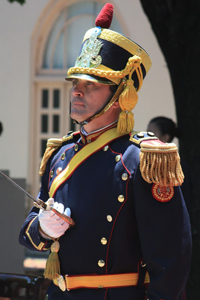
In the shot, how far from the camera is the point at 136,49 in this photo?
2.58m

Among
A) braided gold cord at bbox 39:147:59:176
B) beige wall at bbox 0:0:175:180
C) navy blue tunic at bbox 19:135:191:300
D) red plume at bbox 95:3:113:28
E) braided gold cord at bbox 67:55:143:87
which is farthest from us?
beige wall at bbox 0:0:175:180

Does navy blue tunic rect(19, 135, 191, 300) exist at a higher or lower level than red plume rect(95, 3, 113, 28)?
lower

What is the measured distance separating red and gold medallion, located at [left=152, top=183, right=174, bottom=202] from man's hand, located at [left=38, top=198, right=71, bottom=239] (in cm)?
38

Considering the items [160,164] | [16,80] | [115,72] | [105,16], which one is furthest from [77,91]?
[16,80]

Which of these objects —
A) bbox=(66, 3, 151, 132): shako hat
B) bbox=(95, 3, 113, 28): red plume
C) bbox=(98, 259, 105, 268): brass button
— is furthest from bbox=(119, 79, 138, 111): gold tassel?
bbox=(98, 259, 105, 268): brass button

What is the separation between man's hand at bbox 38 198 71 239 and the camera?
95.0 inches

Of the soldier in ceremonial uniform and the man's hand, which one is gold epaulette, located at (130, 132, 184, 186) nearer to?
the soldier in ceremonial uniform

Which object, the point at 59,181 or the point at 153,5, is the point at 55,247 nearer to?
the point at 59,181

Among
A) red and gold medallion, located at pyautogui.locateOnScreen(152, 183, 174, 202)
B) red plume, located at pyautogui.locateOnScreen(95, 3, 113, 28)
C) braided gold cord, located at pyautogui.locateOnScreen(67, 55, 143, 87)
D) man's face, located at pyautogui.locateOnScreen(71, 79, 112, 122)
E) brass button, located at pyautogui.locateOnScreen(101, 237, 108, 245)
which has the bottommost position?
brass button, located at pyautogui.locateOnScreen(101, 237, 108, 245)

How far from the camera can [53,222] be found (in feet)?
7.96

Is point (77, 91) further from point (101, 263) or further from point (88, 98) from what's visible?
point (101, 263)

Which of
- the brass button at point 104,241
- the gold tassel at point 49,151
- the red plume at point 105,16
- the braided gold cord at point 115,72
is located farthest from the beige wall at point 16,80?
the brass button at point 104,241

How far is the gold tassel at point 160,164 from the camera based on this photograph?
2334mm

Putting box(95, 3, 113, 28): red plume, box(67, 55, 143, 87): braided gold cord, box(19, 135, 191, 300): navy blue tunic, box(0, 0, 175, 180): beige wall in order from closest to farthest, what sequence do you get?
box(19, 135, 191, 300): navy blue tunic
box(67, 55, 143, 87): braided gold cord
box(95, 3, 113, 28): red plume
box(0, 0, 175, 180): beige wall
